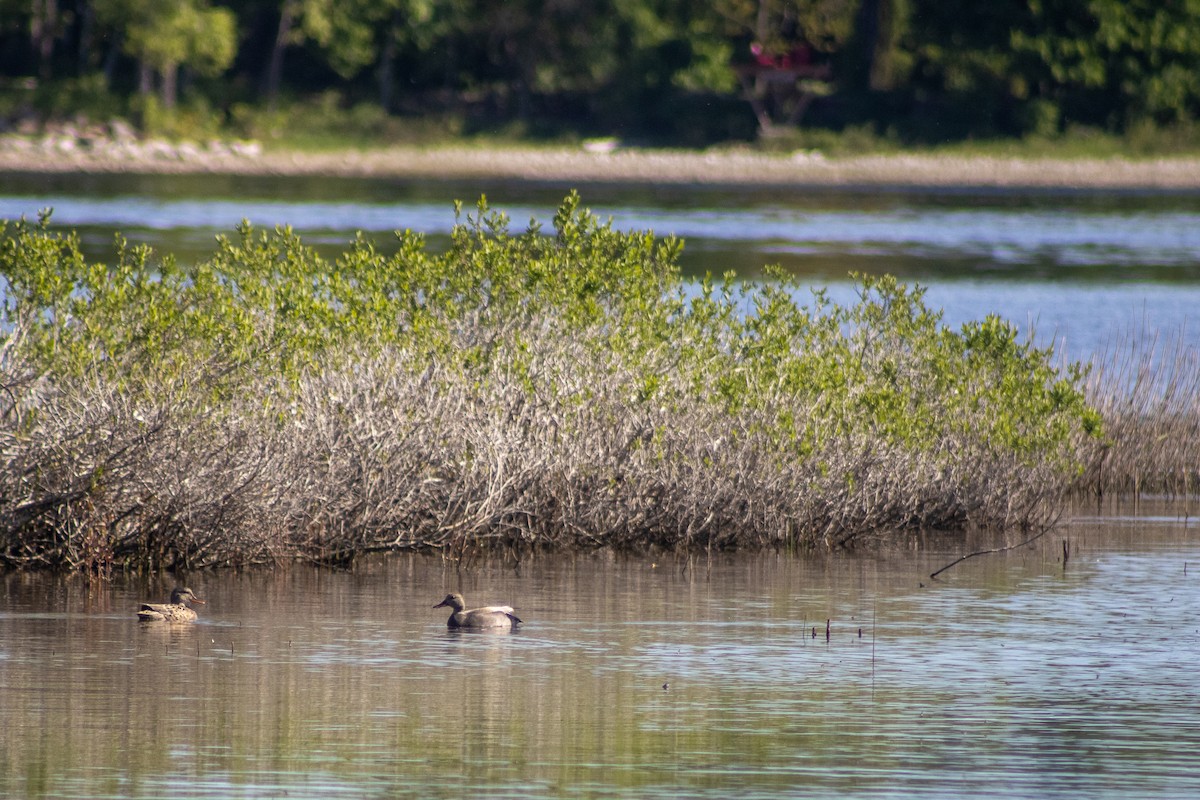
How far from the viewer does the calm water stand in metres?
42.6

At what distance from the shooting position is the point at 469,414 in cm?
1476

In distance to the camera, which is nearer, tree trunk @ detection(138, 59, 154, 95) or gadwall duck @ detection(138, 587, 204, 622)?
gadwall duck @ detection(138, 587, 204, 622)

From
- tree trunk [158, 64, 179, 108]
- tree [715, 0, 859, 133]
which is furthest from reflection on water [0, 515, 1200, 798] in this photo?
tree [715, 0, 859, 133]

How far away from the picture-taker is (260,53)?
317 ft

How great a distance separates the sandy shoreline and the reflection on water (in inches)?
2844

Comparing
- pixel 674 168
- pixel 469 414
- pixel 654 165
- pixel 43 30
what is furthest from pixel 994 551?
pixel 43 30

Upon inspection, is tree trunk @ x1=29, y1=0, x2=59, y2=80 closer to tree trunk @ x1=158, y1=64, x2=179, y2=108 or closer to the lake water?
tree trunk @ x1=158, y1=64, x2=179, y2=108

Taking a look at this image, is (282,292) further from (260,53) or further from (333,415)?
(260,53)

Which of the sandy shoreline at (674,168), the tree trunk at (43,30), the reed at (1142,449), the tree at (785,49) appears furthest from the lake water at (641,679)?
the tree at (785,49)

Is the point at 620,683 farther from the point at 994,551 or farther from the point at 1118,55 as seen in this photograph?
the point at 1118,55

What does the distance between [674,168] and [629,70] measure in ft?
24.1

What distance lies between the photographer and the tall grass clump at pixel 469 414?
13.8 m

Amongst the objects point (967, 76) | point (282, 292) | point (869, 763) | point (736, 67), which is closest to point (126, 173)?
point (736, 67)

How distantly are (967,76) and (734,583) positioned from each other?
7956 centimetres
